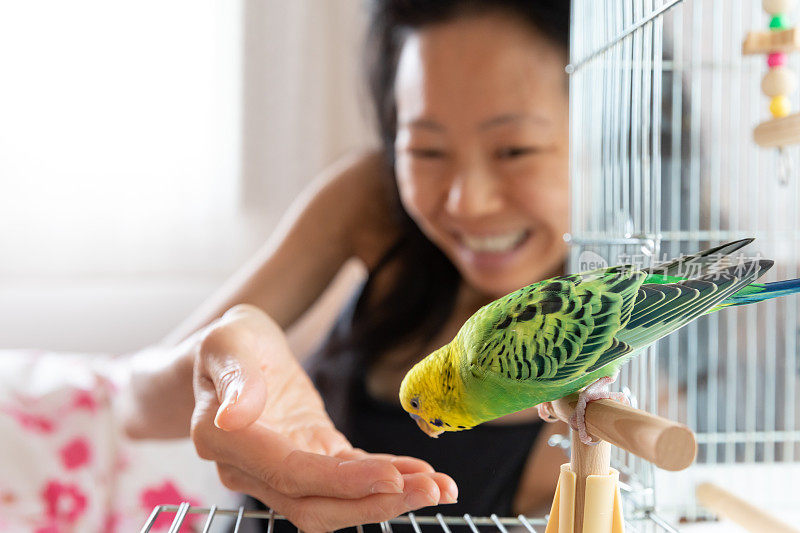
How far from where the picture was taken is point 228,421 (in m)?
0.40

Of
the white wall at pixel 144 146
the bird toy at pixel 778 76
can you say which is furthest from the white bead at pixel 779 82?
the white wall at pixel 144 146

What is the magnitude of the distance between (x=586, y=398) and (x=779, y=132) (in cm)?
23

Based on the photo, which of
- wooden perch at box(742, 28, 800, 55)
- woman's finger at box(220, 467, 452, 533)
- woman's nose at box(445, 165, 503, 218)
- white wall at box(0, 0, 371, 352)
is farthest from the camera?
white wall at box(0, 0, 371, 352)

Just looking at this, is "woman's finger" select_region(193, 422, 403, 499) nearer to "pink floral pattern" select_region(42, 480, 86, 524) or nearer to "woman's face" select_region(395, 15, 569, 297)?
"woman's face" select_region(395, 15, 569, 297)

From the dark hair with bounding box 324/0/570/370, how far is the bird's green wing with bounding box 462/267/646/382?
2.23 ft

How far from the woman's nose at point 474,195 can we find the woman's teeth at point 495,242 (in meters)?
0.05

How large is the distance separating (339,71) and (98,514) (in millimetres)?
1137

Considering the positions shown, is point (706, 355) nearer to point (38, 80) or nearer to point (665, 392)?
point (665, 392)

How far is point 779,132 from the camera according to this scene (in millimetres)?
463

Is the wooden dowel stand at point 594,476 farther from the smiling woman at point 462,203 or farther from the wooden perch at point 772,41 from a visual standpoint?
the smiling woman at point 462,203

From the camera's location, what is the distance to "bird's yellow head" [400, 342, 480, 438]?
0.41 m

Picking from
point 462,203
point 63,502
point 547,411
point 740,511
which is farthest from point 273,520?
point 63,502

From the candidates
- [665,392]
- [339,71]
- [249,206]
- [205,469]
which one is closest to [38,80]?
[249,206]

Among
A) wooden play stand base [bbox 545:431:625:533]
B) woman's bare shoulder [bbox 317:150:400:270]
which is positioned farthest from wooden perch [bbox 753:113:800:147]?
woman's bare shoulder [bbox 317:150:400:270]
